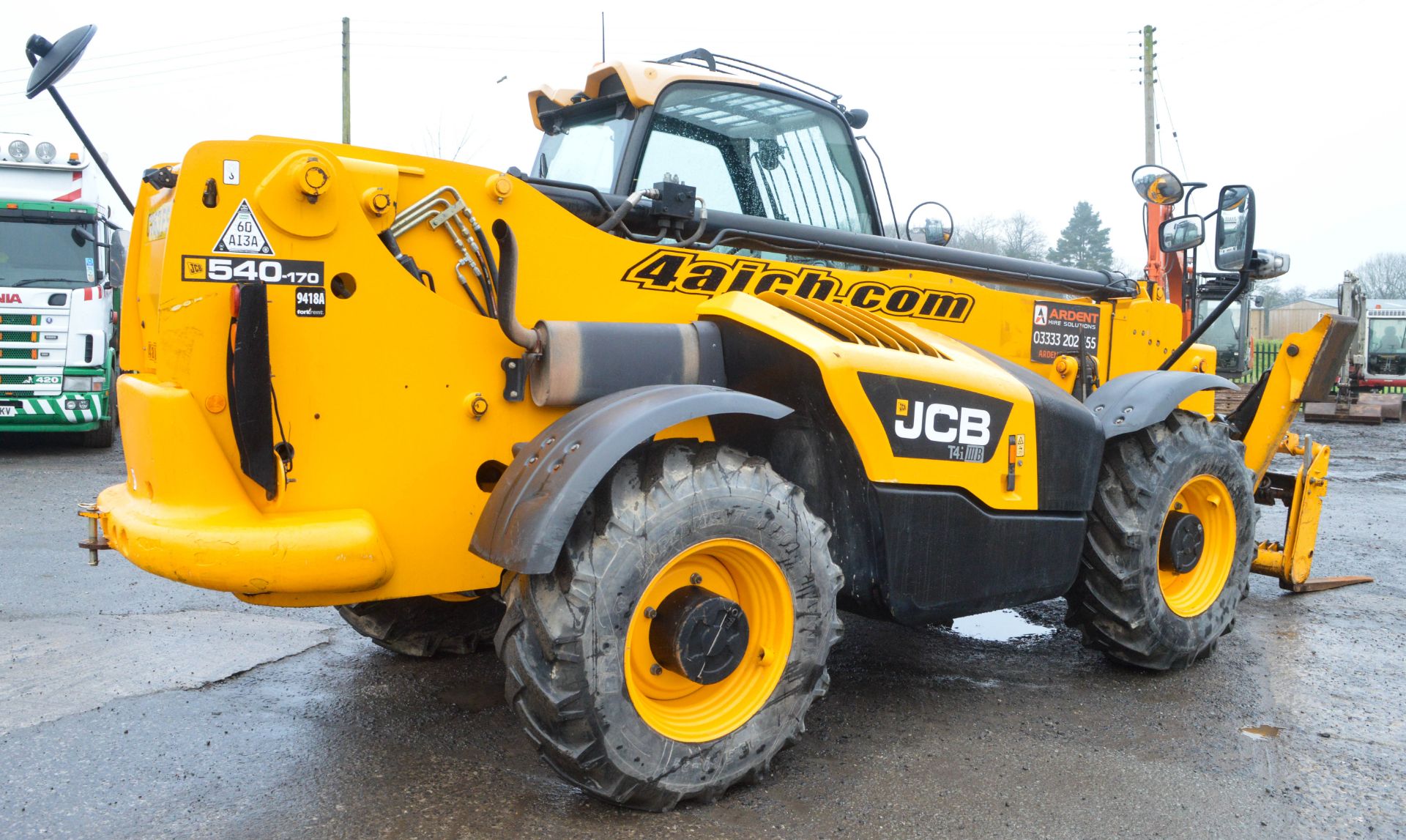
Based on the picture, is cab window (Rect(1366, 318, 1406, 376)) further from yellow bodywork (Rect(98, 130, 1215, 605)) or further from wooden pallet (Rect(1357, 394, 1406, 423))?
yellow bodywork (Rect(98, 130, 1215, 605))

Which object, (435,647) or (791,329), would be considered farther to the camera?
(435,647)

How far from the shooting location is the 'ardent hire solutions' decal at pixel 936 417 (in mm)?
3709

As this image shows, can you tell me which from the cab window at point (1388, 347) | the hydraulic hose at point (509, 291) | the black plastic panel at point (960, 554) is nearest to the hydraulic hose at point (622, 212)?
the hydraulic hose at point (509, 291)

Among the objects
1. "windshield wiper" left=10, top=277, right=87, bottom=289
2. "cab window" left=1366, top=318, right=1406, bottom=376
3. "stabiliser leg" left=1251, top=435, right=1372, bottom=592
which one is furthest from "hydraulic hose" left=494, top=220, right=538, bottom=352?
"cab window" left=1366, top=318, right=1406, bottom=376

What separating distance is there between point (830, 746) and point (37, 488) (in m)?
9.14

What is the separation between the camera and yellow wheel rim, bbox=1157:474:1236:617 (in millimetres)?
4922

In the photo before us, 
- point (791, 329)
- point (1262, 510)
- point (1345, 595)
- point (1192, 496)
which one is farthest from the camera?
point (1262, 510)

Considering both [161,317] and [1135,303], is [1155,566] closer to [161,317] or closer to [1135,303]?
[1135,303]

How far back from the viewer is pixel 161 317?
10.2ft

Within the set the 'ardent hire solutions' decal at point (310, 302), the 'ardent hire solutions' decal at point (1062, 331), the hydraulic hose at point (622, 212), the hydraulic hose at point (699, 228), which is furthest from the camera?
the 'ardent hire solutions' decal at point (1062, 331)

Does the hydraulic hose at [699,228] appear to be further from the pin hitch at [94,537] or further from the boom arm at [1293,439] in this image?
the boom arm at [1293,439]

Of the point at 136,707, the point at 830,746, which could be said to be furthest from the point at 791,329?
the point at 136,707

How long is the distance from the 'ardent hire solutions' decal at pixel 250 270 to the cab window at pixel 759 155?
152 cm

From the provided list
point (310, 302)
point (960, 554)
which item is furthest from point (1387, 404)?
point (310, 302)
